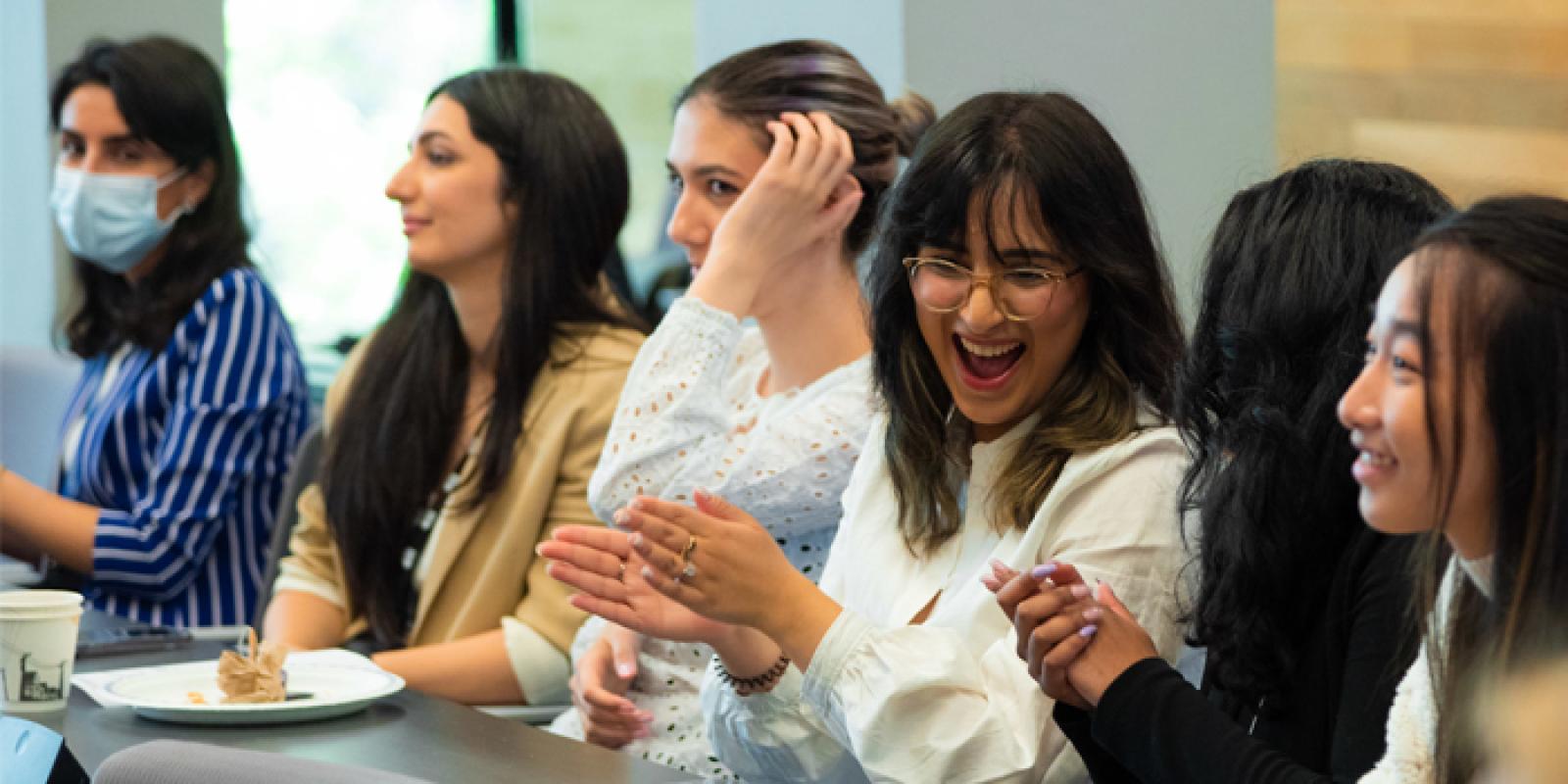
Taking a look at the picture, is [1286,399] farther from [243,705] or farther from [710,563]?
[243,705]

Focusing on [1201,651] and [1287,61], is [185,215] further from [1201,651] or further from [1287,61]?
[1201,651]

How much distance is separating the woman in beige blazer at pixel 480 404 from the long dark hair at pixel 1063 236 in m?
0.96

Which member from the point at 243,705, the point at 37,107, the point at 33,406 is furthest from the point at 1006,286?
the point at 37,107

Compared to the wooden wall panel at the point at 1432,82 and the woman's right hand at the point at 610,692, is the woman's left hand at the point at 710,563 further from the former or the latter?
the wooden wall panel at the point at 1432,82

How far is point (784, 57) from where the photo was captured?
2234mm

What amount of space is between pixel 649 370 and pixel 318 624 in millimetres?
839

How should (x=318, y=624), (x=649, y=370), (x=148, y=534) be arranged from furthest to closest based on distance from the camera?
1. (x=148, y=534)
2. (x=318, y=624)
3. (x=649, y=370)

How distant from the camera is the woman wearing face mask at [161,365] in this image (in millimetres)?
3000

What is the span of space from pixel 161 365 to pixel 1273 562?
7.68 ft

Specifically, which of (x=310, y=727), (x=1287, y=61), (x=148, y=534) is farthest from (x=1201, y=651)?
(x=148, y=534)

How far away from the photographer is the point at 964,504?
1.72m

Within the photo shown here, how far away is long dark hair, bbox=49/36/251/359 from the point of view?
3.29 metres

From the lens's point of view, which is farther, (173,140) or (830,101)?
(173,140)

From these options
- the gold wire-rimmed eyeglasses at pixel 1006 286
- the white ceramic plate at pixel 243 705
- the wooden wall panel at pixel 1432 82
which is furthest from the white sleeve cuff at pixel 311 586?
the wooden wall panel at pixel 1432 82
